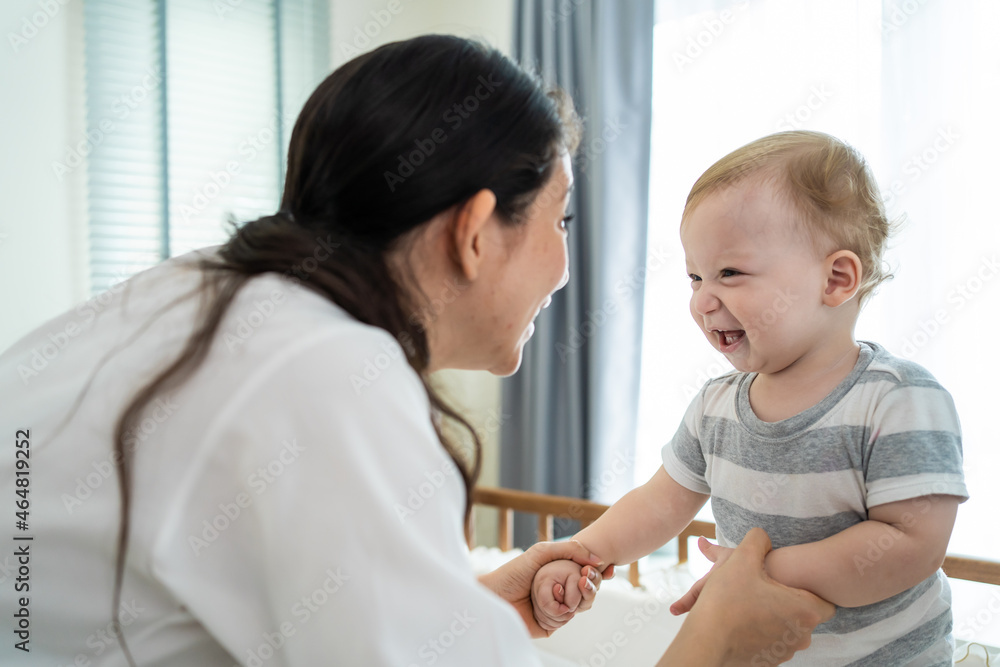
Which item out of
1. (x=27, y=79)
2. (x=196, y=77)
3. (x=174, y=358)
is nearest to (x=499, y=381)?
(x=196, y=77)

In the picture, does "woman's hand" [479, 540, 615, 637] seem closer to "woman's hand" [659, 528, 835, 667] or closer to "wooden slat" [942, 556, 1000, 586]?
"woman's hand" [659, 528, 835, 667]

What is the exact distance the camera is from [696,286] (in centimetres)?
97

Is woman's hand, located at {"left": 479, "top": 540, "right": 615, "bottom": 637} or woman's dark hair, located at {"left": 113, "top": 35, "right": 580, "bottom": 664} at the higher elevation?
woman's dark hair, located at {"left": 113, "top": 35, "right": 580, "bottom": 664}

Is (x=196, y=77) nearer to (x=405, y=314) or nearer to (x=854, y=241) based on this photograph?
(x=405, y=314)

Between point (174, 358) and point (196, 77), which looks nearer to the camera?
point (174, 358)

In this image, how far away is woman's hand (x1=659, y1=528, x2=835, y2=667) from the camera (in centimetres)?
79

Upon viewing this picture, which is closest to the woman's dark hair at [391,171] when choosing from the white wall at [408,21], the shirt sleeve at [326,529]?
the shirt sleeve at [326,529]

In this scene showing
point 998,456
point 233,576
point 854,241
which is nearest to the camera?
point 233,576

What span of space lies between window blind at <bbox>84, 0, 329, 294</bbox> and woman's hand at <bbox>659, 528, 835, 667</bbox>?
1.72 m

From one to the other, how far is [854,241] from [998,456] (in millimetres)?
1160

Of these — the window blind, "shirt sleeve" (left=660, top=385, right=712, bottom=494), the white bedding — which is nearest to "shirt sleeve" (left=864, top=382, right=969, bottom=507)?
"shirt sleeve" (left=660, top=385, right=712, bottom=494)

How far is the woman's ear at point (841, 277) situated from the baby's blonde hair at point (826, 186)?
2 centimetres

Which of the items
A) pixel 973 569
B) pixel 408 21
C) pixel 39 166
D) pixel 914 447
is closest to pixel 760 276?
pixel 914 447

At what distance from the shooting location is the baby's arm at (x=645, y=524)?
1067mm
